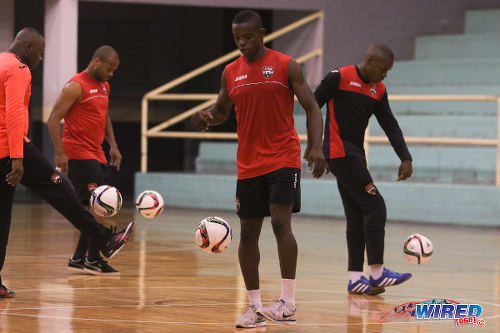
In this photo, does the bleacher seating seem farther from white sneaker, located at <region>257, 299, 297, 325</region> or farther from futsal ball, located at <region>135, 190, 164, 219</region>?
white sneaker, located at <region>257, 299, 297, 325</region>

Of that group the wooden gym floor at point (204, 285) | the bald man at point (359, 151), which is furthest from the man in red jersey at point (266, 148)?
the bald man at point (359, 151)

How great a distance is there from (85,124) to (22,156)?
2.15 m

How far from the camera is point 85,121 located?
31.2 ft

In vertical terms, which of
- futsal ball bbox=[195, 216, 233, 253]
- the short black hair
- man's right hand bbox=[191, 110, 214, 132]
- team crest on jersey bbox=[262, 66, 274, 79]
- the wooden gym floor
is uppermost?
the short black hair

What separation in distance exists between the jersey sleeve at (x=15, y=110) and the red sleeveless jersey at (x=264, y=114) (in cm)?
173

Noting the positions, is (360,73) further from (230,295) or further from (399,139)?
(230,295)

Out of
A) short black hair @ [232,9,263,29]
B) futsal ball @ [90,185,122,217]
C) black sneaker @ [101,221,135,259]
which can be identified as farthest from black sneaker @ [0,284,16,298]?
short black hair @ [232,9,263,29]

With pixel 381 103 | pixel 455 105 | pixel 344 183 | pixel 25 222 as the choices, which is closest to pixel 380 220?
pixel 344 183

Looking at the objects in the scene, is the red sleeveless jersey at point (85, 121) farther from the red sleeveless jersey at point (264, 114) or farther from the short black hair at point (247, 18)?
the short black hair at point (247, 18)

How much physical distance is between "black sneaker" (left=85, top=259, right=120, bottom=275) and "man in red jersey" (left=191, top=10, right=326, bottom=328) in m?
2.74

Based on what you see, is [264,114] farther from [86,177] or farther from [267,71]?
[86,177]

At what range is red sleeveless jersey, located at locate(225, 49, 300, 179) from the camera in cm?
663

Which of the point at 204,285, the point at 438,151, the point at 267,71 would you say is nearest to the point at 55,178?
the point at 204,285

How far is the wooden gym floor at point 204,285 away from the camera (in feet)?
22.0
